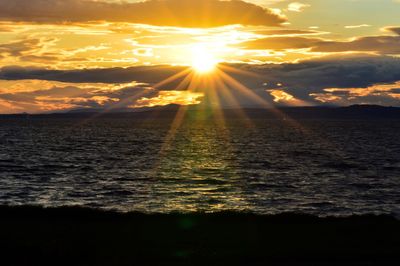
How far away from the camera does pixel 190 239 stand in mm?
28641

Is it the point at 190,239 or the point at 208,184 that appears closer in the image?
the point at 190,239

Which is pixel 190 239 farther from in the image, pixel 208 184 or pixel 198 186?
pixel 208 184

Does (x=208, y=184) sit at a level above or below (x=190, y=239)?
below

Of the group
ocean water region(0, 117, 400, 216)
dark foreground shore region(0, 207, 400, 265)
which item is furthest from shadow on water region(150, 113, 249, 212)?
dark foreground shore region(0, 207, 400, 265)

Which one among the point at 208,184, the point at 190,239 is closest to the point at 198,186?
the point at 208,184

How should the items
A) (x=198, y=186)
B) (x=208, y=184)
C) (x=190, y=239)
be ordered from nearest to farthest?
1. (x=190, y=239)
2. (x=198, y=186)
3. (x=208, y=184)

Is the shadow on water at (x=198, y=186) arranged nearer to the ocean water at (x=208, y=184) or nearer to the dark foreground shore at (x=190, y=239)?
the ocean water at (x=208, y=184)

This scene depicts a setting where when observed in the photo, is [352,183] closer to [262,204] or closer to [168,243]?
[262,204]

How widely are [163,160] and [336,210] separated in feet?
167

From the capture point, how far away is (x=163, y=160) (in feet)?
303

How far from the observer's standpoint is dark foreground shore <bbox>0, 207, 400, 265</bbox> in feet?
79.4

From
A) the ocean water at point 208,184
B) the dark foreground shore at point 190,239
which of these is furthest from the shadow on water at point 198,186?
the dark foreground shore at point 190,239

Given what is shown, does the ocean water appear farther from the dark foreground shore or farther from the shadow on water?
the dark foreground shore

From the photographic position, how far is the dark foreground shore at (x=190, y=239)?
24203 mm
